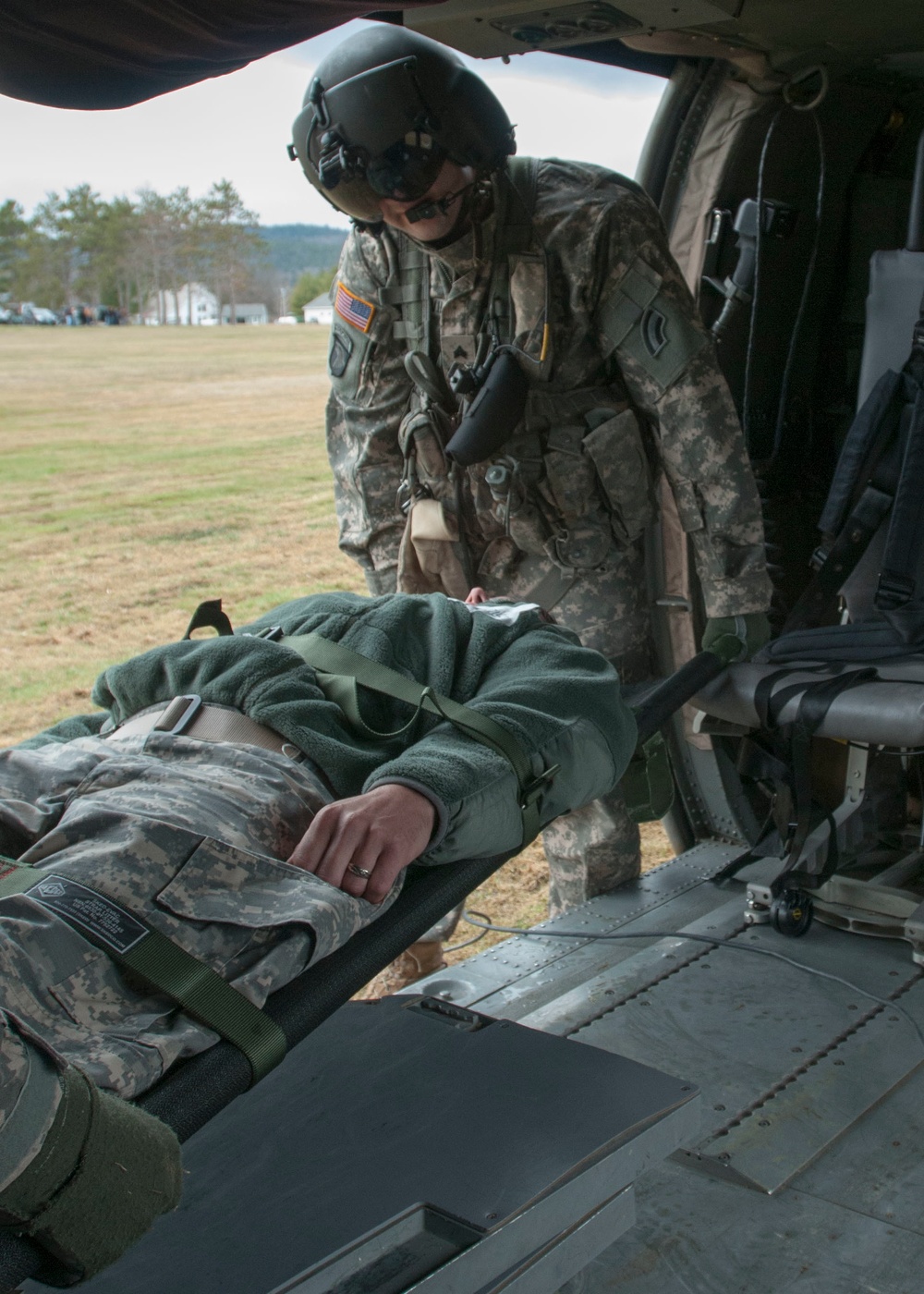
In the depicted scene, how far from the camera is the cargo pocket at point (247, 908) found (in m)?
1.39

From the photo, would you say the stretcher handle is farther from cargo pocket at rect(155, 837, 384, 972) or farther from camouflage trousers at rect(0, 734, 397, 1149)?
cargo pocket at rect(155, 837, 384, 972)

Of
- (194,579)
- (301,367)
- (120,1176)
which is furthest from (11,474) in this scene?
(120,1176)

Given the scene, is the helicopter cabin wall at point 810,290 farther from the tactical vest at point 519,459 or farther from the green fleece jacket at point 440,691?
the green fleece jacket at point 440,691

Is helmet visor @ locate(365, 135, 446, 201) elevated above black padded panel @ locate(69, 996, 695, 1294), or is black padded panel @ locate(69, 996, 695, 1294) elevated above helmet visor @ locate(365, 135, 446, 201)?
helmet visor @ locate(365, 135, 446, 201)

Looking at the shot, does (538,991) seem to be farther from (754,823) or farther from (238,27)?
(238,27)

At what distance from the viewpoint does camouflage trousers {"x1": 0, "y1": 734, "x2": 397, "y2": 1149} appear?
1.24m

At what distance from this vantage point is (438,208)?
2.53 meters

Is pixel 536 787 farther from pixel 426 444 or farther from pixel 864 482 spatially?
pixel 864 482

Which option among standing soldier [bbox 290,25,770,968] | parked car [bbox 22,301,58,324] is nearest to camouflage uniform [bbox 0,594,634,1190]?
standing soldier [bbox 290,25,770,968]

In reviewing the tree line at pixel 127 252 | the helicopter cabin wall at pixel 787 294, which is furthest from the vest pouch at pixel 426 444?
the tree line at pixel 127 252

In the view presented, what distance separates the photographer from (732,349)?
3.31 m

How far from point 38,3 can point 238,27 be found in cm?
33

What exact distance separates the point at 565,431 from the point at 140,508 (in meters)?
5.18

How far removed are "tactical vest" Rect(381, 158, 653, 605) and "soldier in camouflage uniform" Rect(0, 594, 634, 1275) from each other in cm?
73
